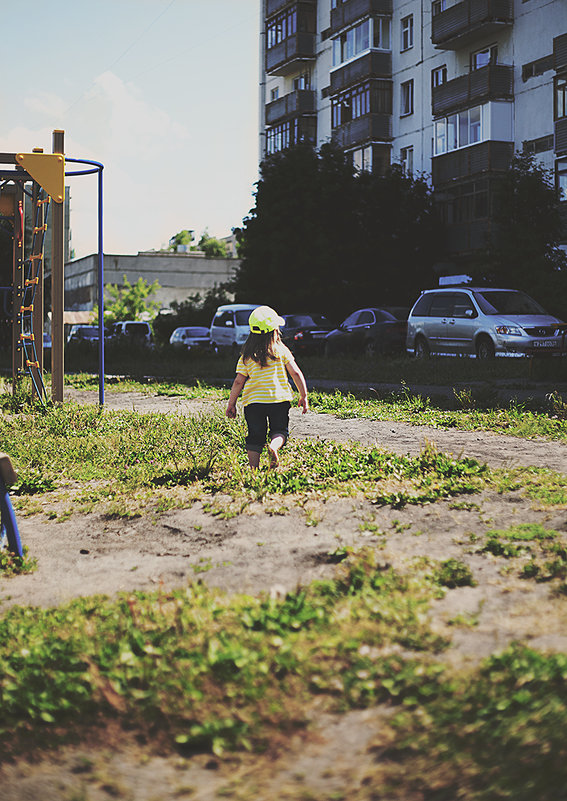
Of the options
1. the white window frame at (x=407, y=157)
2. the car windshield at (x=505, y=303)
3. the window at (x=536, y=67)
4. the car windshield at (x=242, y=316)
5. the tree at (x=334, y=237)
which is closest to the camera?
the car windshield at (x=505, y=303)

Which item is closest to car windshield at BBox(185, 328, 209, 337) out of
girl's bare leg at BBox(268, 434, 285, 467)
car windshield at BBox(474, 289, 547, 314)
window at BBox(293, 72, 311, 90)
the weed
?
car windshield at BBox(474, 289, 547, 314)

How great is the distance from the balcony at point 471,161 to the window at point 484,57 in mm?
3265

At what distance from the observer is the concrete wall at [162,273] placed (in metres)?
68.4

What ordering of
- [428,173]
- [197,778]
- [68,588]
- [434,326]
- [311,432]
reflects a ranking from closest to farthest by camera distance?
1. [197,778]
2. [68,588]
3. [311,432]
4. [434,326]
5. [428,173]

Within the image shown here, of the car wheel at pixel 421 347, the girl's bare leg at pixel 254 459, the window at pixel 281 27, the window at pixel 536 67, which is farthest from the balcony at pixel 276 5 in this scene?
the girl's bare leg at pixel 254 459

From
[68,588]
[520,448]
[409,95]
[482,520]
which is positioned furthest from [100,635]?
[409,95]

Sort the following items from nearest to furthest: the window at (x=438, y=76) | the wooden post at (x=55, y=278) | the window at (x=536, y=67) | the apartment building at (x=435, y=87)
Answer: the wooden post at (x=55, y=278) < the window at (x=536, y=67) < the apartment building at (x=435, y=87) < the window at (x=438, y=76)

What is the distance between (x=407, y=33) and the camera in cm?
4362

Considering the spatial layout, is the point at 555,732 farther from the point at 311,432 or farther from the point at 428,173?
the point at 428,173

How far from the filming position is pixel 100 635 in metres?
3.83

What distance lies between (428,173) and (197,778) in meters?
40.7

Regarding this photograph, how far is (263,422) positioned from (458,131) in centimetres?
3385

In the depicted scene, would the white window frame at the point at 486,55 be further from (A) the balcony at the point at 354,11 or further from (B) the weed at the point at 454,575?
(B) the weed at the point at 454,575

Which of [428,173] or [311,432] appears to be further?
[428,173]
